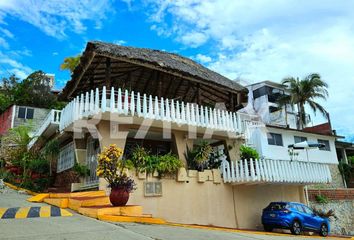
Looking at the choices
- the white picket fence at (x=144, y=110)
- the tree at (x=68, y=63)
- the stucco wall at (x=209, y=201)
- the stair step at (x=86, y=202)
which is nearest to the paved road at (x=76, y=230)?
the stair step at (x=86, y=202)

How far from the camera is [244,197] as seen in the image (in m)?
14.4

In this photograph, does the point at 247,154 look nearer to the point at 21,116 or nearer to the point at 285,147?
the point at 285,147

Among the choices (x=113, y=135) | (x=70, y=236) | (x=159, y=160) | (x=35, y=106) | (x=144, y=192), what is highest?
(x=35, y=106)

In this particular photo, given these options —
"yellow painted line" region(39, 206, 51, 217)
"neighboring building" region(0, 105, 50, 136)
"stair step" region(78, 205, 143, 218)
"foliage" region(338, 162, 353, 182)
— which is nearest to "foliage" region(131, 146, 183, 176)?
"stair step" region(78, 205, 143, 218)

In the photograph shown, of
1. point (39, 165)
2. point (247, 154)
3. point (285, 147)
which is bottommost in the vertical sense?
point (39, 165)

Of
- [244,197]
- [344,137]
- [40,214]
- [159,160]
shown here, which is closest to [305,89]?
[344,137]

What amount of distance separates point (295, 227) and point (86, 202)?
303 inches

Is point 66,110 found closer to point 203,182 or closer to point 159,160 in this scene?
point 159,160

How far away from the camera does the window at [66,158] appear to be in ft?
45.3

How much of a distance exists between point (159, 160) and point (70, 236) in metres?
6.72

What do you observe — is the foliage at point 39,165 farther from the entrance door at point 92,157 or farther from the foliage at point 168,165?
the foliage at point 168,165

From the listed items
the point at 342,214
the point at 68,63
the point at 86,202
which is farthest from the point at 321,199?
the point at 68,63

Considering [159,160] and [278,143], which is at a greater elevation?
[278,143]

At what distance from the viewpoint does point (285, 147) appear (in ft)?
78.0
